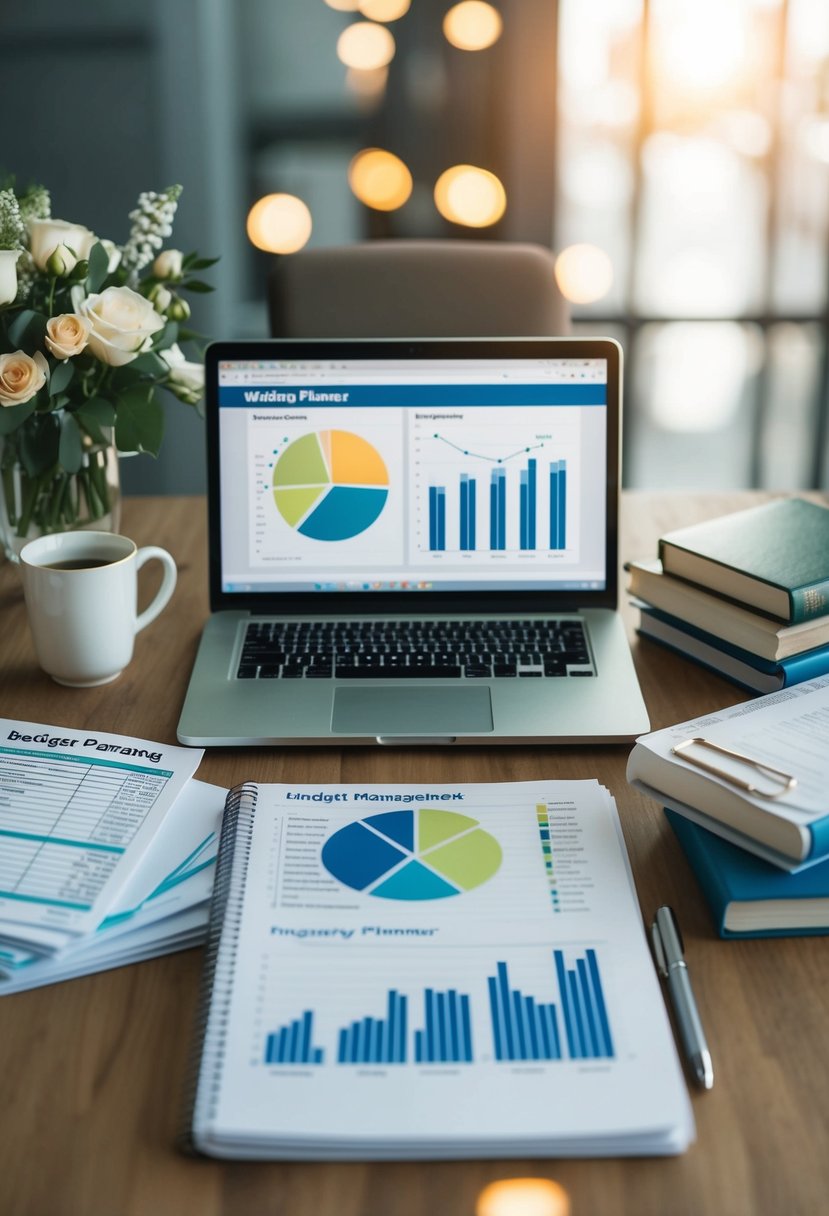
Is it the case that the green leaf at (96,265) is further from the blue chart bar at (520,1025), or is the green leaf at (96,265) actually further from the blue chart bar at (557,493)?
the blue chart bar at (520,1025)

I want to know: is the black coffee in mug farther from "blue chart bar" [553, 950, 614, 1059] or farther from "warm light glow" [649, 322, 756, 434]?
"warm light glow" [649, 322, 756, 434]

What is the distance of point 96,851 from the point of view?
2.55ft

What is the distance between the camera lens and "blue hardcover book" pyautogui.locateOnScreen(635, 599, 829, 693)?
3.28 feet

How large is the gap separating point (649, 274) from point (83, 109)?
144 centimetres

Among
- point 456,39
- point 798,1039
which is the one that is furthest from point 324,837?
point 456,39

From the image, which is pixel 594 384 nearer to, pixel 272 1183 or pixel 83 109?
pixel 272 1183

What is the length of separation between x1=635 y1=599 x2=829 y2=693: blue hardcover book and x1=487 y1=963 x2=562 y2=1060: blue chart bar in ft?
1.51

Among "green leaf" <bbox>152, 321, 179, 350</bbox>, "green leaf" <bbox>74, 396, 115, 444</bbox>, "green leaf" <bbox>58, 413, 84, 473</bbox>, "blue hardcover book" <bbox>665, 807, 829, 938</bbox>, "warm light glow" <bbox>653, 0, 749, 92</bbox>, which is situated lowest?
"blue hardcover book" <bbox>665, 807, 829, 938</bbox>

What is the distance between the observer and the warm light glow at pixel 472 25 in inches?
100

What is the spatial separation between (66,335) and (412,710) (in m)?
0.48

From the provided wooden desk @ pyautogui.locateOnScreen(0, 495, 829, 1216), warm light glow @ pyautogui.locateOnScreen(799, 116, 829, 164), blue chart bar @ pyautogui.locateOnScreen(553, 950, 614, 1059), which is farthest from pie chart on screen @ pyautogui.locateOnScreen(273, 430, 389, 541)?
warm light glow @ pyautogui.locateOnScreen(799, 116, 829, 164)

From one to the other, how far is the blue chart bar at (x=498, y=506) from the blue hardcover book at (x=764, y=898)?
18.0 inches

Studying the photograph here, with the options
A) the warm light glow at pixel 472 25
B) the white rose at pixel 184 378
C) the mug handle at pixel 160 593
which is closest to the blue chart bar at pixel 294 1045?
the mug handle at pixel 160 593

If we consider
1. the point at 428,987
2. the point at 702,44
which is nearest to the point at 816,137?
the point at 702,44
